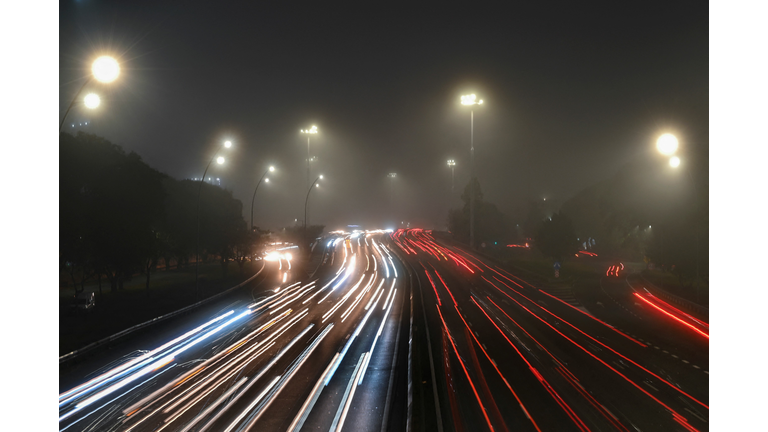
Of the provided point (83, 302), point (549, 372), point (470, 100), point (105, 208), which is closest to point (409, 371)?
point (549, 372)

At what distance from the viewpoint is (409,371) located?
14.1 meters

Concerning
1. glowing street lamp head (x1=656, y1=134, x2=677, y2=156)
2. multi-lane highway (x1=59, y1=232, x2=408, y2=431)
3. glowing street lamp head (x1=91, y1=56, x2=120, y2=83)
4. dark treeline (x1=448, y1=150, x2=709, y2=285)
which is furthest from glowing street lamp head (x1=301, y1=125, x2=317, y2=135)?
glowing street lamp head (x1=656, y1=134, x2=677, y2=156)

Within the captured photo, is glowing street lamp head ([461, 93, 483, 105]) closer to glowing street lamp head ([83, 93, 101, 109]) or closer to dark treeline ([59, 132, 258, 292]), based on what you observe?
dark treeline ([59, 132, 258, 292])

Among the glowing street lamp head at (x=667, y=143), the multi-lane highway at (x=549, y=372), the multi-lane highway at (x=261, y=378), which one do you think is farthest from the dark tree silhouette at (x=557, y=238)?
the glowing street lamp head at (x=667, y=143)

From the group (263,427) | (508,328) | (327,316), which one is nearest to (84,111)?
(327,316)

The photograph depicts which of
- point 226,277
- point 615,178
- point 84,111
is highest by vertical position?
point 84,111

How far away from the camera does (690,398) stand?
1201 centimetres

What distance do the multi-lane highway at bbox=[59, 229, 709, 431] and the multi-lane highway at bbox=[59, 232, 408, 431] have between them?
57mm

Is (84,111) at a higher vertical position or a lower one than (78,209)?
higher

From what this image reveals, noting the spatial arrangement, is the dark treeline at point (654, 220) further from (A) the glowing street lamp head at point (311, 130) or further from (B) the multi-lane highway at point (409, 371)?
(A) the glowing street lamp head at point (311, 130)

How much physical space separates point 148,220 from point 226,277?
1334 cm

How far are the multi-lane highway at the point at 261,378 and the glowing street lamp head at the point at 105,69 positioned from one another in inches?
395

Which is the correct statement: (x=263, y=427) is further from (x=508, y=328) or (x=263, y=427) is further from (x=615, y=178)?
(x=615, y=178)

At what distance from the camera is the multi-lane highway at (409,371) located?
417 inches
